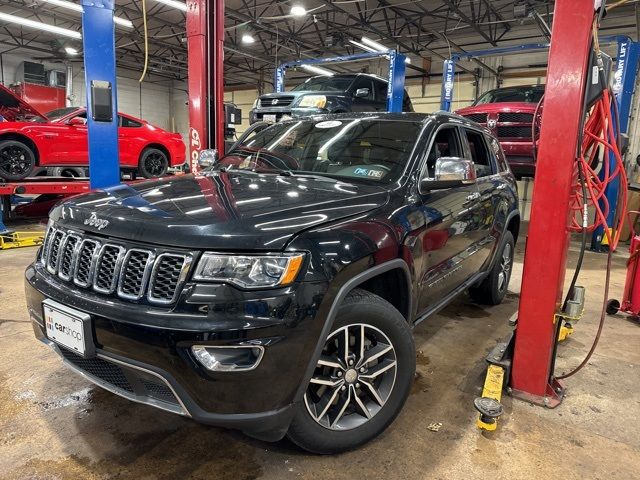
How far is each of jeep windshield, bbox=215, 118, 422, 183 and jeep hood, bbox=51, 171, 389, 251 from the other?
19 cm

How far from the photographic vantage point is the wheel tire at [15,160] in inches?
261

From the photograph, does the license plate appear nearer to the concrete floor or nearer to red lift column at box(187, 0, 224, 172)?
the concrete floor

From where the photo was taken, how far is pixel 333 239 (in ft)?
5.92

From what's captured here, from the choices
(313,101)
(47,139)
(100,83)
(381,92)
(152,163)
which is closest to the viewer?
(100,83)

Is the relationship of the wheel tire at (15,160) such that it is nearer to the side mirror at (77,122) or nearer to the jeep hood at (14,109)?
the jeep hood at (14,109)

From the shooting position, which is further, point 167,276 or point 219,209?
point 219,209

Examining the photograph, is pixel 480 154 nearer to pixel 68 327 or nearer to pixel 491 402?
pixel 491 402

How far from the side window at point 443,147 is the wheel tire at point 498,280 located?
4.02 ft

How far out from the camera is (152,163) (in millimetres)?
9055

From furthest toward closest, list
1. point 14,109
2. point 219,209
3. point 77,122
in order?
point 77,122 < point 14,109 < point 219,209

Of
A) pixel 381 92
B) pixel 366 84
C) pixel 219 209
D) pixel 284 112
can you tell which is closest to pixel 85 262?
pixel 219 209

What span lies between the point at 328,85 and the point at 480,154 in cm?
535

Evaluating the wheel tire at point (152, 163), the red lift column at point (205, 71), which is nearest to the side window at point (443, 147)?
the red lift column at point (205, 71)

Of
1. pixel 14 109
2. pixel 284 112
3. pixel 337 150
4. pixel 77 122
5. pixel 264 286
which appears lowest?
pixel 264 286
